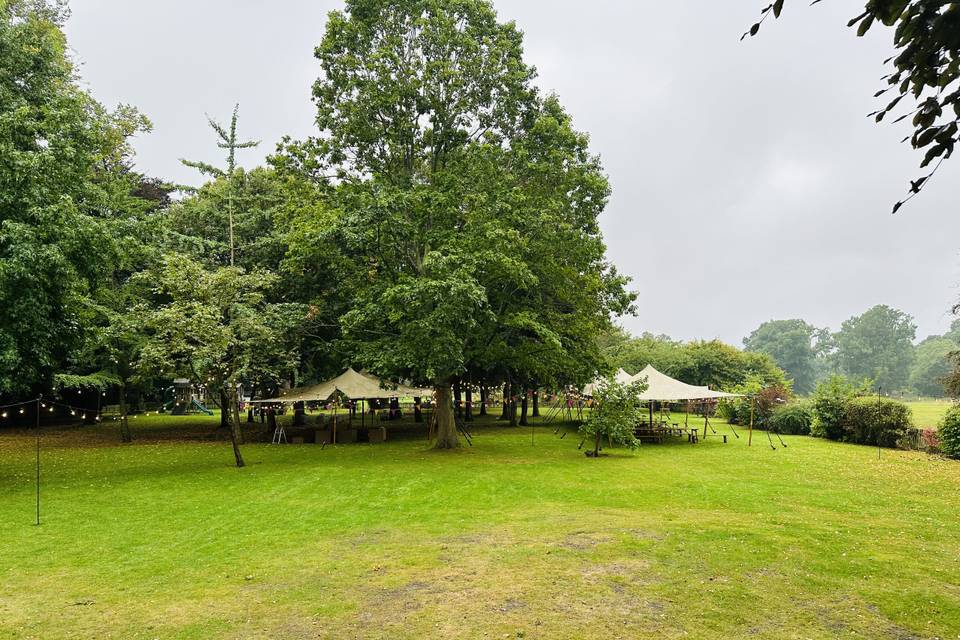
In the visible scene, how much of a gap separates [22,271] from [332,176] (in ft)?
32.4

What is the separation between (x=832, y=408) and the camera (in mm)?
23750

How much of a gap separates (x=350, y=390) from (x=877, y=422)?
19961 millimetres

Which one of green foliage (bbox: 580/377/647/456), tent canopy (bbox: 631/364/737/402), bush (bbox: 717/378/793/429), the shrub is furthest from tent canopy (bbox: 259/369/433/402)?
the shrub

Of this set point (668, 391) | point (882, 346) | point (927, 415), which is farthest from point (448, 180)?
point (882, 346)

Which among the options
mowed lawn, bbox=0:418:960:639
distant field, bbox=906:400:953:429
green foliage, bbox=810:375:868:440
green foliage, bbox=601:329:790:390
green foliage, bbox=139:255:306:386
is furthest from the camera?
green foliage, bbox=601:329:790:390

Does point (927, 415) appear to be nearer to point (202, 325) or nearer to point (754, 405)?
point (754, 405)

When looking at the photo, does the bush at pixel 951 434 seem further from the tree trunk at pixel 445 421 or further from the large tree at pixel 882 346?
the large tree at pixel 882 346

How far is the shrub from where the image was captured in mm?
23298

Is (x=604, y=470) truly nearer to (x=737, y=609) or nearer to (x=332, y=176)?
(x=737, y=609)

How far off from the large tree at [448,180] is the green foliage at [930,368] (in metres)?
94.2

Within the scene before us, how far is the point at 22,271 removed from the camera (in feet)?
37.0

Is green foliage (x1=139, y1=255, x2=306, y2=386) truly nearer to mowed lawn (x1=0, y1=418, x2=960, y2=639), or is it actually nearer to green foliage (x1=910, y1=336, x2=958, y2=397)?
mowed lawn (x1=0, y1=418, x2=960, y2=639)

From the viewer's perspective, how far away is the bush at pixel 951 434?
58.8ft

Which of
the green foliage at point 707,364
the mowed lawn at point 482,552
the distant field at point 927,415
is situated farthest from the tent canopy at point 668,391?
the green foliage at point 707,364
